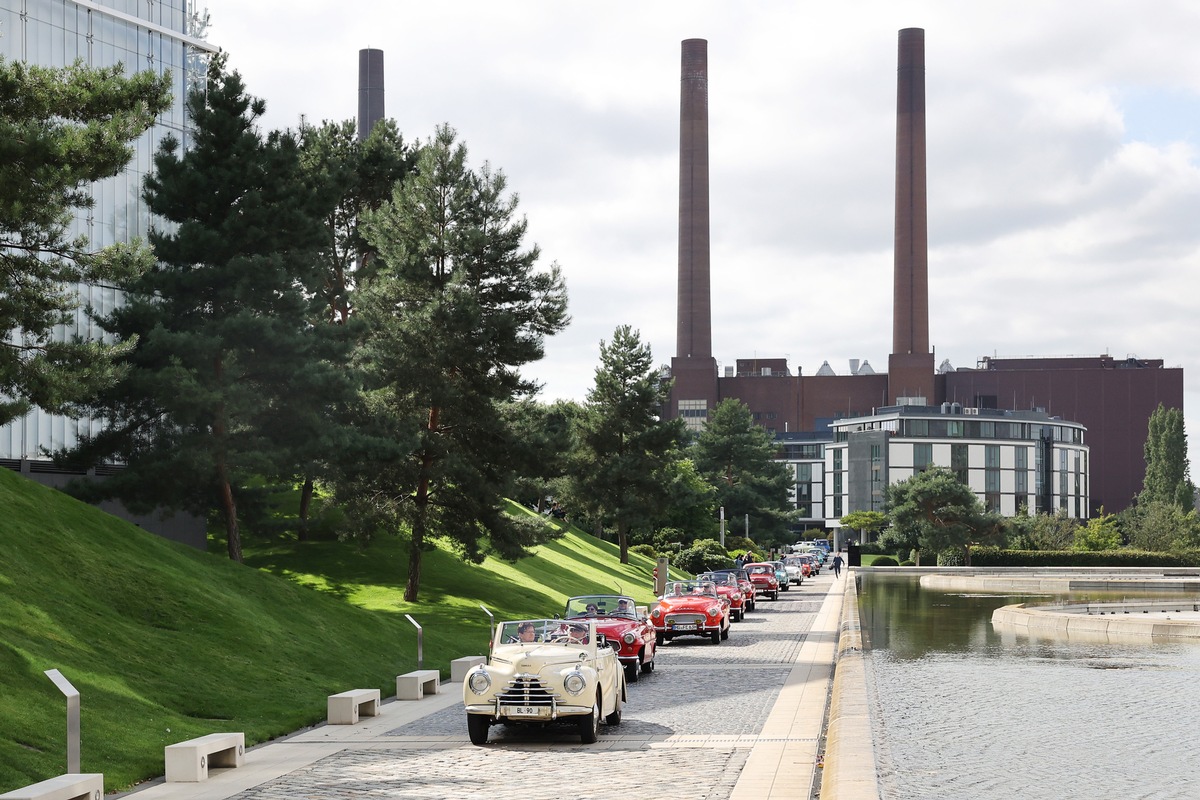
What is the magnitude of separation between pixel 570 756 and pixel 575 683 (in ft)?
3.94

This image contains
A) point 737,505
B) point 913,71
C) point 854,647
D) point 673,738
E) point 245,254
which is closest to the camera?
point 673,738

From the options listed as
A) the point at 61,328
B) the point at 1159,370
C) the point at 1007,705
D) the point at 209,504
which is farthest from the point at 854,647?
the point at 1159,370

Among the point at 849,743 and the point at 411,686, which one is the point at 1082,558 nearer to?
the point at 411,686

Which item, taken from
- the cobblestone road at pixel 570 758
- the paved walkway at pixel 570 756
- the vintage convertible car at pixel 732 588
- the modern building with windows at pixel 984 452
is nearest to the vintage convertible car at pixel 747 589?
the vintage convertible car at pixel 732 588

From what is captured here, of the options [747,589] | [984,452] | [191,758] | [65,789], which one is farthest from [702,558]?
[984,452]

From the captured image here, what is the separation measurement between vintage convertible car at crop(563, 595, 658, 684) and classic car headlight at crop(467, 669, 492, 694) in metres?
7.38

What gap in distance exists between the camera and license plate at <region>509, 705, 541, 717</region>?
1728cm

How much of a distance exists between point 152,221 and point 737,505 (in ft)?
222

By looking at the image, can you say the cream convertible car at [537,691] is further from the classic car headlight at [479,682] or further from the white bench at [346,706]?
the white bench at [346,706]

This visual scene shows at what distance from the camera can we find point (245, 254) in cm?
3694

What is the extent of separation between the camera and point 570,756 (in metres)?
16.4

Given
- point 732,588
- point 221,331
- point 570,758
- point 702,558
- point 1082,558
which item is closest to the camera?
point 570,758

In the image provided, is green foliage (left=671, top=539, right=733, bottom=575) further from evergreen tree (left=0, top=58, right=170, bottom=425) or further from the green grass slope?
evergreen tree (left=0, top=58, right=170, bottom=425)

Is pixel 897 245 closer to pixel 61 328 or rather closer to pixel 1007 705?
pixel 61 328
